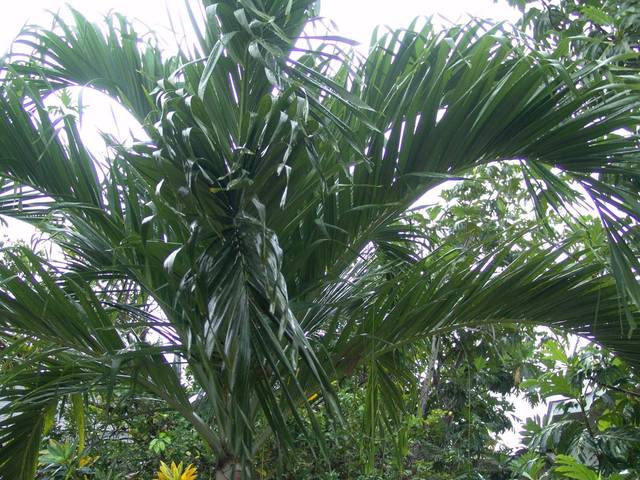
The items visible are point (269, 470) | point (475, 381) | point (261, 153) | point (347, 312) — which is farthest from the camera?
point (475, 381)

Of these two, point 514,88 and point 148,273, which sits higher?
point 514,88

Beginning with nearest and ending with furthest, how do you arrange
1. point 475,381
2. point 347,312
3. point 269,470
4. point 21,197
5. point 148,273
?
point 148,273
point 21,197
point 347,312
point 269,470
point 475,381

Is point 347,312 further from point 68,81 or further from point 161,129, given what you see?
point 68,81

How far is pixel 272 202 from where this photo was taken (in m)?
1.67

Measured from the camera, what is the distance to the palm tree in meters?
1.48

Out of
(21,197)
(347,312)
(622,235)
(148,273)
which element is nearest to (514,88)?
(622,235)

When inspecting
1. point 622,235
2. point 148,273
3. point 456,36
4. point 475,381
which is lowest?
point 475,381

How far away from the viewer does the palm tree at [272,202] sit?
1483mm

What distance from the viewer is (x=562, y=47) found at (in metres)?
1.73

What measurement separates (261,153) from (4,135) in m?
0.82

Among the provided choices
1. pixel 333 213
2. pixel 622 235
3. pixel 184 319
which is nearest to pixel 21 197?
pixel 184 319

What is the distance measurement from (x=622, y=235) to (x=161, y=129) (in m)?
1.22

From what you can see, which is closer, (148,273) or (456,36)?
(148,273)

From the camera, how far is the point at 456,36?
1780 mm
